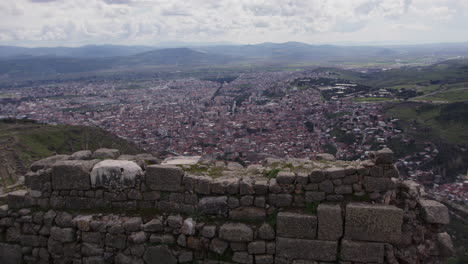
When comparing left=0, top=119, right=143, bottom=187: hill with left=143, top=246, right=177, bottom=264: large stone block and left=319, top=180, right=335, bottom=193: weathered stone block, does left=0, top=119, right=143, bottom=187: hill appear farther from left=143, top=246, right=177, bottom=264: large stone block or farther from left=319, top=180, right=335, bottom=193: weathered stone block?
left=319, top=180, right=335, bottom=193: weathered stone block

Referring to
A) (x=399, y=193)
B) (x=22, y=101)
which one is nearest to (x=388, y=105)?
(x=399, y=193)

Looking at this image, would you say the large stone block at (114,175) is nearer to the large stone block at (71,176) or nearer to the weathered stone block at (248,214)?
the large stone block at (71,176)

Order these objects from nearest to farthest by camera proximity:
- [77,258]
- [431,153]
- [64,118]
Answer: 1. [77,258]
2. [431,153]
3. [64,118]

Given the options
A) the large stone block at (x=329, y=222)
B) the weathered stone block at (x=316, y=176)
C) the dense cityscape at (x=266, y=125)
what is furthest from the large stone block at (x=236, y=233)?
the dense cityscape at (x=266, y=125)

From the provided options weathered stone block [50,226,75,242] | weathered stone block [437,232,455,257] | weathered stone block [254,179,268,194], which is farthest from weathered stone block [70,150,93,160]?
weathered stone block [437,232,455,257]

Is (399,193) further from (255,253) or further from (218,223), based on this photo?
(218,223)

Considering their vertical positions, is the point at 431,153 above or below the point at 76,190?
below

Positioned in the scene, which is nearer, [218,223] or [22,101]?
[218,223]
